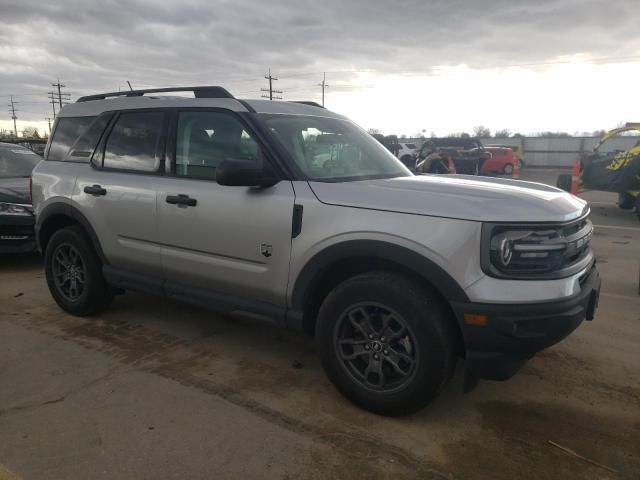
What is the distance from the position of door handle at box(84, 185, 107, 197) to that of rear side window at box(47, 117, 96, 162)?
632 millimetres

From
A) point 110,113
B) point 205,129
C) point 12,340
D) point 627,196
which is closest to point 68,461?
point 12,340

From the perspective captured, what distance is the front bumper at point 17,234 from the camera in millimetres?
6254

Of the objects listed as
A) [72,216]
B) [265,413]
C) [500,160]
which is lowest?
[265,413]

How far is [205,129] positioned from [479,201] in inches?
80.7

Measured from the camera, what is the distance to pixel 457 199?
9.11ft

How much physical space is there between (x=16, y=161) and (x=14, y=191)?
4.36 ft

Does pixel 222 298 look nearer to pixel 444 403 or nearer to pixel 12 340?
pixel 444 403

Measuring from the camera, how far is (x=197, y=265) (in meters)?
3.68

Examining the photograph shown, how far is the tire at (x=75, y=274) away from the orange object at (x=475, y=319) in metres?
3.29

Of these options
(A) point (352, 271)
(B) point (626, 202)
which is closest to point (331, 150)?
(A) point (352, 271)

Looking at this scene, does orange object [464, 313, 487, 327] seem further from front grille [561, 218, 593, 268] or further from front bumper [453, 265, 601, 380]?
front grille [561, 218, 593, 268]

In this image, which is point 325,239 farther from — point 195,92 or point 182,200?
point 195,92

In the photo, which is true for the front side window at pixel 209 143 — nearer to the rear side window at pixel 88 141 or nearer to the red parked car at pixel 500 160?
the rear side window at pixel 88 141

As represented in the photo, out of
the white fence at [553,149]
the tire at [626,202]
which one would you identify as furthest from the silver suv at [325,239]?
the white fence at [553,149]
